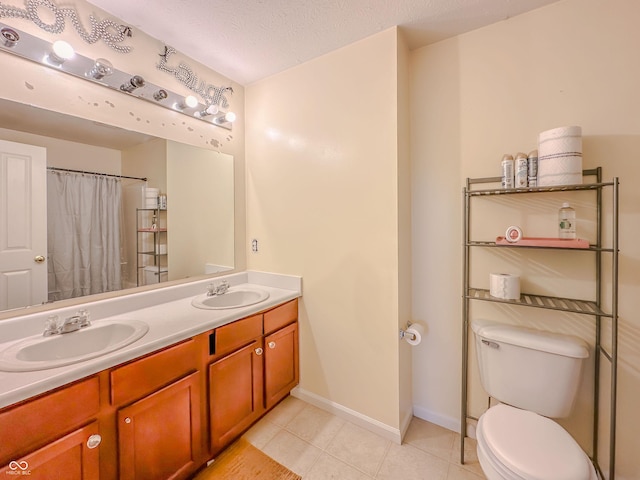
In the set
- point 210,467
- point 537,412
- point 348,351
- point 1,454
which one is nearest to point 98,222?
point 1,454

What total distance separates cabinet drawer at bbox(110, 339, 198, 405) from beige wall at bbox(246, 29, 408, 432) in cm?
86

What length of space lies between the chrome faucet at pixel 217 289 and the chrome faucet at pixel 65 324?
659 mm

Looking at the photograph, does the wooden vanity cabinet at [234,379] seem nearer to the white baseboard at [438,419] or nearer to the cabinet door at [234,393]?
the cabinet door at [234,393]

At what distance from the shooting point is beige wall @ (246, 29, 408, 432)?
1.58m

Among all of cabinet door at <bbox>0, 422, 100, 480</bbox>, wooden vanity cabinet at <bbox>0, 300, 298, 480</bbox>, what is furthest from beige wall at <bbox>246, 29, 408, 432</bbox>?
cabinet door at <bbox>0, 422, 100, 480</bbox>

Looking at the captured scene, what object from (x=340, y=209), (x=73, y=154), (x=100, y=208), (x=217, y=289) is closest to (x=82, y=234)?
(x=100, y=208)

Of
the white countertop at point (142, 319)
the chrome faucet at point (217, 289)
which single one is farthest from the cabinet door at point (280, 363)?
the chrome faucet at point (217, 289)

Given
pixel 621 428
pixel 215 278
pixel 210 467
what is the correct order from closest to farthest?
1. pixel 621 428
2. pixel 210 467
3. pixel 215 278

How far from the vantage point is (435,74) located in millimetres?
1675

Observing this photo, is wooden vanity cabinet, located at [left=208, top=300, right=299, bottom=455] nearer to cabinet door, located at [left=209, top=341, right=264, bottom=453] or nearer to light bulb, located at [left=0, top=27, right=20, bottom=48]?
cabinet door, located at [left=209, top=341, right=264, bottom=453]

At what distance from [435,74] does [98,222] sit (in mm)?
2158

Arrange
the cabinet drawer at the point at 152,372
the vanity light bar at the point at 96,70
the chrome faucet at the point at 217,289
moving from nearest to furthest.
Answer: the cabinet drawer at the point at 152,372
the vanity light bar at the point at 96,70
the chrome faucet at the point at 217,289

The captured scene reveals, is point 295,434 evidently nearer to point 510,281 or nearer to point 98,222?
point 510,281

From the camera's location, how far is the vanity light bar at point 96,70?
3.81 ft
